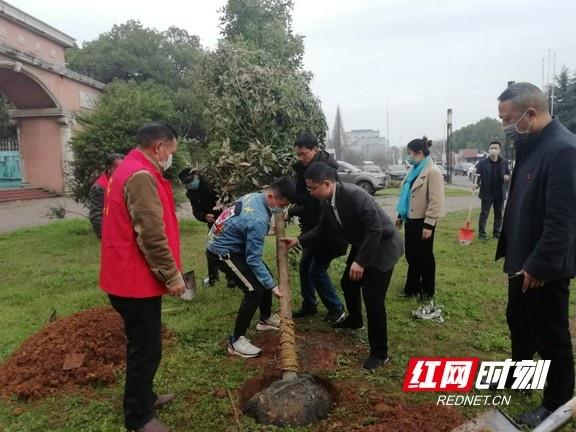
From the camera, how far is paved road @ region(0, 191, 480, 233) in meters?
13.1

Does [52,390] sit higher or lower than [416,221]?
lower

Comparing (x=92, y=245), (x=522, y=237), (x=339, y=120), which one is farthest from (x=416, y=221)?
(x=339, y=120)

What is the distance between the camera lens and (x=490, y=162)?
8711mm

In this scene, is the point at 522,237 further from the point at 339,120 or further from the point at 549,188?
the point at 339,120

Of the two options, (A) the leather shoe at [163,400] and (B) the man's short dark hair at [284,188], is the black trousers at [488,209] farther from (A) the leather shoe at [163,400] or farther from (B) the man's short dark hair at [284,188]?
(A) the leather shoe at [163,400]

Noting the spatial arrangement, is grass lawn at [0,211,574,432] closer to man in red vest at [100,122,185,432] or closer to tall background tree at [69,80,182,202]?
man in red vest at [100,122,185,432]

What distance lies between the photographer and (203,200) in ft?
18.8

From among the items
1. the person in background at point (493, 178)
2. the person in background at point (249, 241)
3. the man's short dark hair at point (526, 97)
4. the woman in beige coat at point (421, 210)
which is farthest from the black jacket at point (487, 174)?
the man's short dark hair at point (526, 97)

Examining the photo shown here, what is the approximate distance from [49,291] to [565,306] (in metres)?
6.07

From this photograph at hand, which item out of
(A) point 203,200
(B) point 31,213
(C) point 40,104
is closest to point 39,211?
(B) point 31,213

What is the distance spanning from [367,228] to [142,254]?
166 centimetres

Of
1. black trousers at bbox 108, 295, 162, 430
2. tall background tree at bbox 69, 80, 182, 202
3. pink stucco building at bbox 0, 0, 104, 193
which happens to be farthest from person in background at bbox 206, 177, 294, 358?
pink stucco building at bbox 0, 0, 104, 193

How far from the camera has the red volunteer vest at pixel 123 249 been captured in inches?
108

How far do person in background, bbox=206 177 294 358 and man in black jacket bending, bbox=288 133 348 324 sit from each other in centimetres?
56
